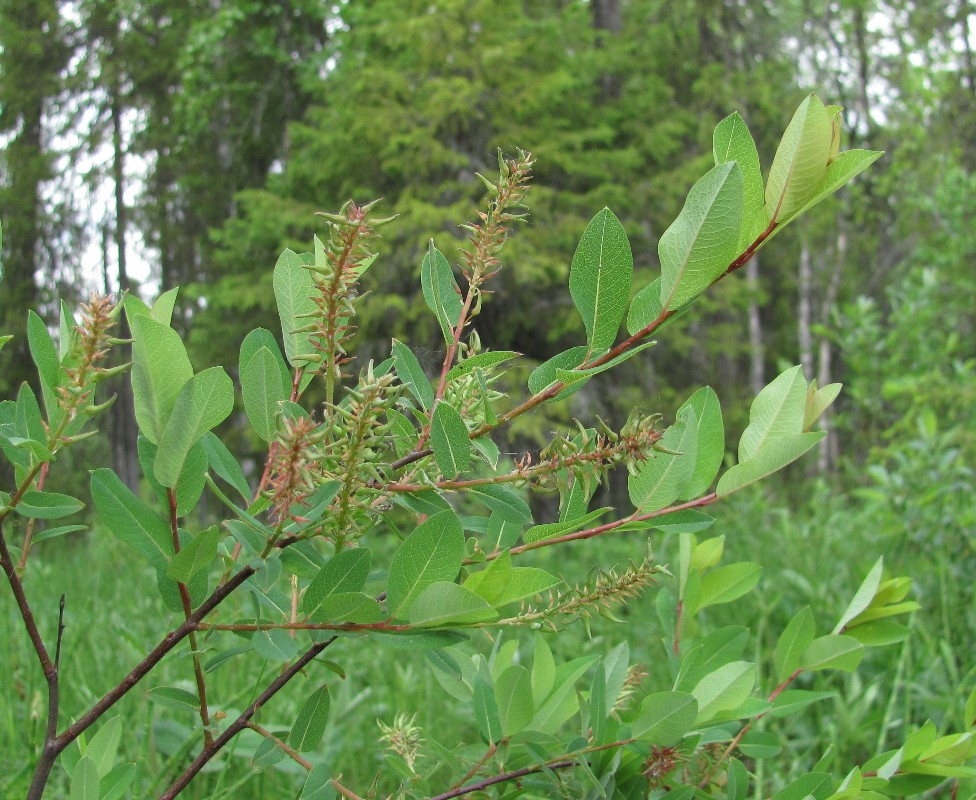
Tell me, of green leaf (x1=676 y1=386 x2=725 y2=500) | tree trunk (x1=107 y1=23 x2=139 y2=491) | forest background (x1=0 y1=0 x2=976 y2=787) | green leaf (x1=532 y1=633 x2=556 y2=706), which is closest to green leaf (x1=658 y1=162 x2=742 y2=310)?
green leaf (x1=676 y1=386 x2=725 y2=500)

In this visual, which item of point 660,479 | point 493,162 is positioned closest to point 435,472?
point 660,479

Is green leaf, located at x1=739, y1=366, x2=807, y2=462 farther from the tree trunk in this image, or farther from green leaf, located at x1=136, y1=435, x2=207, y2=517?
the tree trunk

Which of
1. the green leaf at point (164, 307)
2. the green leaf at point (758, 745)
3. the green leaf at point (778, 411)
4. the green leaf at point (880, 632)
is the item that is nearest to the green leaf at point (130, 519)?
the green leaf at point (164, 307)

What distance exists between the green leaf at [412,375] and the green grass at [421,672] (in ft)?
0.63

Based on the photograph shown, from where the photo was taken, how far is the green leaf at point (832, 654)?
2.23 ft

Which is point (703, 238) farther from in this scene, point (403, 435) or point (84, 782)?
point (84, 782)

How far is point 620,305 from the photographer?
480mm

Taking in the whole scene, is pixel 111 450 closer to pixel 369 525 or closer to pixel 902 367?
pixel 902 367

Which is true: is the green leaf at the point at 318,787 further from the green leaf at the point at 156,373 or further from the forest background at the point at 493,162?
the forest background at the point at 493,162

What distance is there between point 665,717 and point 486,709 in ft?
0.39

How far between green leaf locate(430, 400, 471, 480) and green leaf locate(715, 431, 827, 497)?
0.48 ft

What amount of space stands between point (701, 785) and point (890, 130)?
11.9 metres

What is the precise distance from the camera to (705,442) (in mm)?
555

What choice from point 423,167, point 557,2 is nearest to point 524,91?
point 423,167
